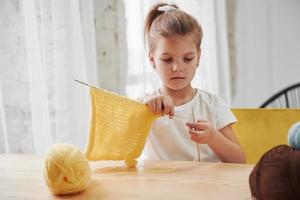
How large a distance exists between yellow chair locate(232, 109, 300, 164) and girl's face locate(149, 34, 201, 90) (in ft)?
0.78

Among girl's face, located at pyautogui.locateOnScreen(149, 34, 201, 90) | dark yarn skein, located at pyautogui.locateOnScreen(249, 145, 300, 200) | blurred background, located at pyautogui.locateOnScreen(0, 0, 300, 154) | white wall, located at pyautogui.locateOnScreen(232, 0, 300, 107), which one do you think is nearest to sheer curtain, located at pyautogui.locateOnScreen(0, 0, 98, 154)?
blurred background, located at pyautogui.locateOnScreen(0, 0, 300, 154)

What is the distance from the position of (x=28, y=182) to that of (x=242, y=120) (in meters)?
0.69

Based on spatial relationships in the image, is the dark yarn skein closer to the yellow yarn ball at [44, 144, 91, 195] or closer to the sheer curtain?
the yellow yarn ball at [44, 144, 91, 195]

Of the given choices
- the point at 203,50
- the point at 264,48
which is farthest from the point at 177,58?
the point at 264,48

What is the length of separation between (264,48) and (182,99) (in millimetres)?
1729

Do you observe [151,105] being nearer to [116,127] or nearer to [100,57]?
[116,127]

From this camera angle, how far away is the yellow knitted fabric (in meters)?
0.80

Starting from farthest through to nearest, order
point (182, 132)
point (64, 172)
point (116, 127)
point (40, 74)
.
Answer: point (40, 74) → point (182, 132) → point (116, 127) → point (64, 172)

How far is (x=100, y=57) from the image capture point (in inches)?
74.7

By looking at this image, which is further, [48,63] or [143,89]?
[143,89]

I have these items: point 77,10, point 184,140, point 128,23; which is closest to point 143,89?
point 128,23

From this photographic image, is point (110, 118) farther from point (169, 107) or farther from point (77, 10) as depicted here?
point (77, 10)

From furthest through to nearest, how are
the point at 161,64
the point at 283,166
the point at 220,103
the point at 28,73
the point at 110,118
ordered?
the point at 28,73 → the point at 220,103 → the point at 161,64 → the point at 110,118 → the point at 283,166

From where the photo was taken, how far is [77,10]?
1.56 meters
